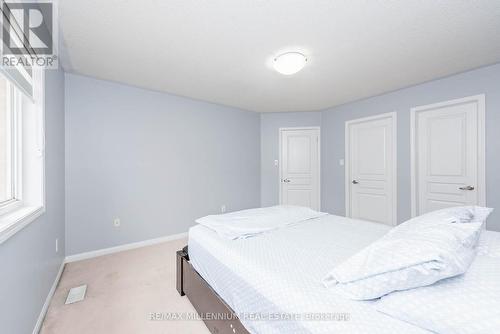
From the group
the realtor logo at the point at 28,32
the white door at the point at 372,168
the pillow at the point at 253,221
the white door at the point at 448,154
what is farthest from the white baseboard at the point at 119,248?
the white door at the point at 448,154

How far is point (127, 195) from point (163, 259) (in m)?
1.01

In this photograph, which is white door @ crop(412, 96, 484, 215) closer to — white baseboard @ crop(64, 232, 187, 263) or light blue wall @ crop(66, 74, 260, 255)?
light blue wall @ crop(66, 74, 260, 255)

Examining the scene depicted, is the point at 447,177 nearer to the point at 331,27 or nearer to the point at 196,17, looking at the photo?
the point at 331,27

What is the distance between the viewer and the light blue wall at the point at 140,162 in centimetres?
266

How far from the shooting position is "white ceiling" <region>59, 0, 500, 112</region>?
1579 mm

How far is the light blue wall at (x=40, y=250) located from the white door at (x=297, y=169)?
11.2 feet

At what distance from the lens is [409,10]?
62.8 inches

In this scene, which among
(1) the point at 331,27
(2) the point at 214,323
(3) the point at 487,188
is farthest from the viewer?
(3) the point at 487,188

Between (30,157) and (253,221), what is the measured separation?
1.76m

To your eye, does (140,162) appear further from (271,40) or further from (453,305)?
(453,305)

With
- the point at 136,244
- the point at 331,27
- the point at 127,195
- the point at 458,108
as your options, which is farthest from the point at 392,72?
the point at 136,244

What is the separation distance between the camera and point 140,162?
3.08 m


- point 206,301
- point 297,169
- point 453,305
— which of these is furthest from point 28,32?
point 297,169

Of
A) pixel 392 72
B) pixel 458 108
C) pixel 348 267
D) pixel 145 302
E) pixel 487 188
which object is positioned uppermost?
pixel 392 72
